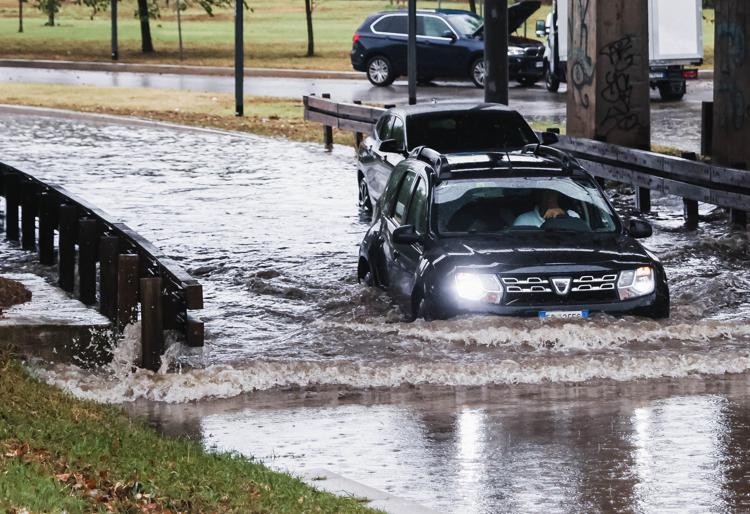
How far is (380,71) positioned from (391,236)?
31721 millimetres

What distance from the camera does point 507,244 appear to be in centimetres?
1252

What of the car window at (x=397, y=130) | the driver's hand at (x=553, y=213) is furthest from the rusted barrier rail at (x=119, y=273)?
the car window at (x=397, y=130)

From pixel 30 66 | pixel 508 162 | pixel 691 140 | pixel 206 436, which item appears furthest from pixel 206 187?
pixel 30 66

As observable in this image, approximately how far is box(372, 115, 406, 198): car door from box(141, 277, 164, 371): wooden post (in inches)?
276

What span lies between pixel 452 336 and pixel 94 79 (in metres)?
37.9

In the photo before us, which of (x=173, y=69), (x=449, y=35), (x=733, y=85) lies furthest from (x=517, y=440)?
(x=173, y=69)

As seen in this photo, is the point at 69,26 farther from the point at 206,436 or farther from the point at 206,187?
the point at 206,436

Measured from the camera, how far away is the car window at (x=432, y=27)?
44.7m

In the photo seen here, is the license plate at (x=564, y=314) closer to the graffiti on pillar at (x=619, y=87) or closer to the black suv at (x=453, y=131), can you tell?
the black suv at (x=453, y=131)

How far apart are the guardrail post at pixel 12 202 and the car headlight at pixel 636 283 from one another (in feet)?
28.5

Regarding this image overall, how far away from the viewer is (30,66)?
54.7 meters

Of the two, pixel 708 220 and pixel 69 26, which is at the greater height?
pixel 69 26

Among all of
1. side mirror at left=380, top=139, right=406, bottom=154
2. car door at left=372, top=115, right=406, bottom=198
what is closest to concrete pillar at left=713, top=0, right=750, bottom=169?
car door at left=372, top=115, right=406, bottom=198

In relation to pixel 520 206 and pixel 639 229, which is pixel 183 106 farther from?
pixel 639 229
